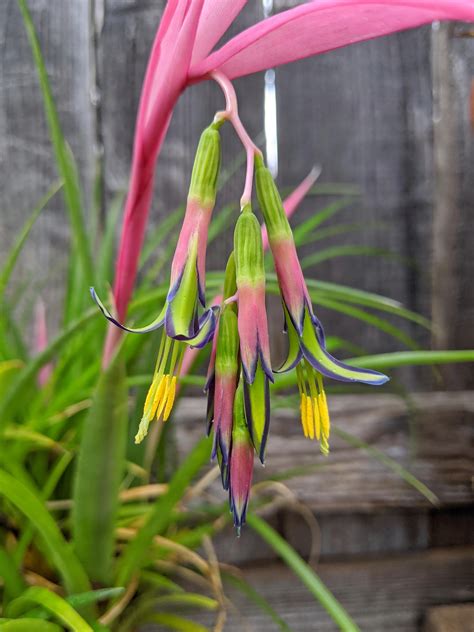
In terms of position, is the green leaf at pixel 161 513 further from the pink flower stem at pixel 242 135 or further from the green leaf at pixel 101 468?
the pink flower stem at pixel 242 135

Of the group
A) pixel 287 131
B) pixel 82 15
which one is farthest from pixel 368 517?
pixel 82 15

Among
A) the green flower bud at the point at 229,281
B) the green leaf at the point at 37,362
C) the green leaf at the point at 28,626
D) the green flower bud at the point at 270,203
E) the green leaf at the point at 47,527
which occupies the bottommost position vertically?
the green leaf at the point at 28,626

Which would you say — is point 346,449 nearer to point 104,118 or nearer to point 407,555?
point 407,555

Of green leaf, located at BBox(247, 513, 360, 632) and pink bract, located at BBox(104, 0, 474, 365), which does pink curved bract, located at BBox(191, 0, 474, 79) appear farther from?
green leaf, located at BBox(247, 513, 360, 632)

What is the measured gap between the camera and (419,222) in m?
0.72

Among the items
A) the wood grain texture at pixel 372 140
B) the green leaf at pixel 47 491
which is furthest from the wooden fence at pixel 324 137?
the green leaf at pixel 47 491

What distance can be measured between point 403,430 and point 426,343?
0.12m

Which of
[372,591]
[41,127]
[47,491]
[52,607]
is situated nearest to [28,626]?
[52,607]

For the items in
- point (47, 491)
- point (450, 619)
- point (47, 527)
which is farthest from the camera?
point (450, 619)

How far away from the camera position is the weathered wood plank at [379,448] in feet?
2.15

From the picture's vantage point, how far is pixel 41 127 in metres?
0.70

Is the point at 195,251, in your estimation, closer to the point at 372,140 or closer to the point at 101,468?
the point at 101,468

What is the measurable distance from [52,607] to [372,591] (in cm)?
44

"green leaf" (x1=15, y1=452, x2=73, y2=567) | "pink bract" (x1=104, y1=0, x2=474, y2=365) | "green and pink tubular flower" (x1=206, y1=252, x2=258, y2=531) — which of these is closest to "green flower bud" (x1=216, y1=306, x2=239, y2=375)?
"green and pink tubular flower" (x1=206, y1=252, x2=258, y2=531)
